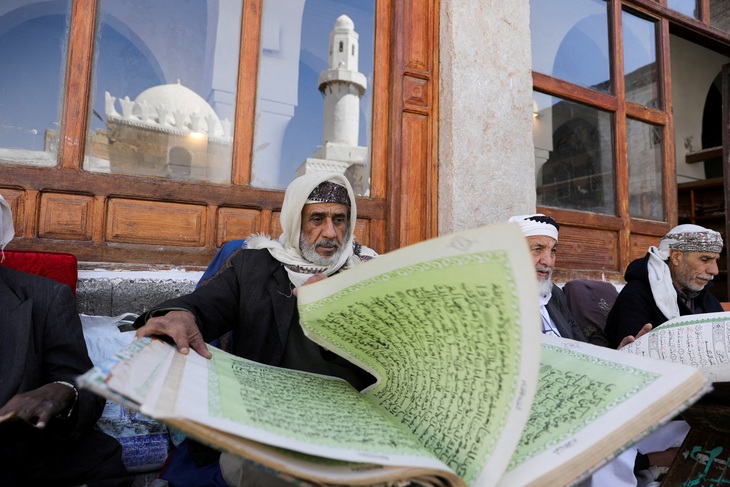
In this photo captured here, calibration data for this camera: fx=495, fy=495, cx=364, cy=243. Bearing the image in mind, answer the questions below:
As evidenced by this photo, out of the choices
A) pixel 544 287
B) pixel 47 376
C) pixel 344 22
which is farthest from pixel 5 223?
pixel 344 22

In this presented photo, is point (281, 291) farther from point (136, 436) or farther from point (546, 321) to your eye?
point (546, 321)

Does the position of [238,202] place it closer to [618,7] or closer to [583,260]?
[583,260]

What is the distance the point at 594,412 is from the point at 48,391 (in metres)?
1.38

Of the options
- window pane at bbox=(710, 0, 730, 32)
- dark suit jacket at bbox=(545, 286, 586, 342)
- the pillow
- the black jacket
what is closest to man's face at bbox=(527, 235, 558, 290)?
dark suit jacket at bbox=(545, 286, 586, 342)

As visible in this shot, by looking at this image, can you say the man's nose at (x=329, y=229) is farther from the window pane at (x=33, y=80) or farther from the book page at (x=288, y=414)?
the window pane at (x=33, y=80)

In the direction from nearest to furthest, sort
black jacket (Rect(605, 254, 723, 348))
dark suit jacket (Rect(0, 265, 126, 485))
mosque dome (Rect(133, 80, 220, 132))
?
dark suit jacket (Rect(0, 265, 126, 485)) → black jacket (Rect(605, 254, 723, 348)) → mosque dome (Rect(133, 80, 220, 132))

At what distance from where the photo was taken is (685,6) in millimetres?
5219

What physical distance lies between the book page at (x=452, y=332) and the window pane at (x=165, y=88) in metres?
2.61

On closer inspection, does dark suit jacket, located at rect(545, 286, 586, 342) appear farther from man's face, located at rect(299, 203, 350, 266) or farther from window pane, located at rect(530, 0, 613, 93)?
window pane, located at rect(530, 0, 613, 93)

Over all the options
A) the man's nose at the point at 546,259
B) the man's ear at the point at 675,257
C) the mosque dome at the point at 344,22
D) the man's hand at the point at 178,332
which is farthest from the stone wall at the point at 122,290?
the man's ear at the point at 675,257

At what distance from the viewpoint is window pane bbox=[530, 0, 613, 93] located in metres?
4.36

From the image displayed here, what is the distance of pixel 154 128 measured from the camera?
331 centimetres

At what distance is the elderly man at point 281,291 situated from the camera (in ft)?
4.69

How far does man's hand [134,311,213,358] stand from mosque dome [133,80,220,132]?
2.54 m
